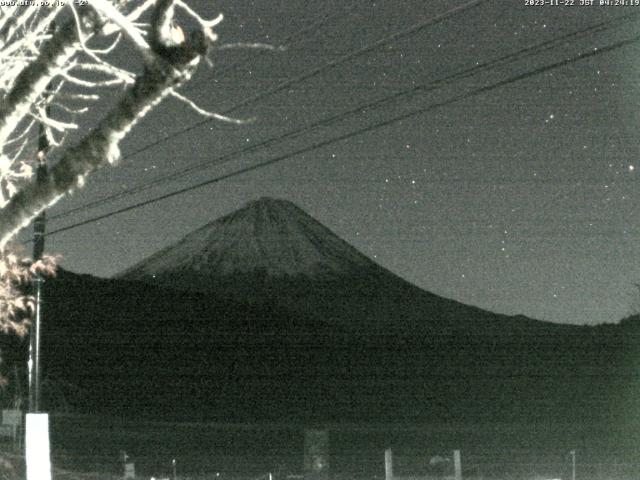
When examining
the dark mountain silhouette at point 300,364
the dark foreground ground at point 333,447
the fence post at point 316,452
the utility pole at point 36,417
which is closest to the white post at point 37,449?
the utility pole at point 36,417

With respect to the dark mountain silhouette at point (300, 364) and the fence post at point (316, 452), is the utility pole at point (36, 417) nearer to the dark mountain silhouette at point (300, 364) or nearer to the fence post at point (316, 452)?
the fence post at point (316, 452)

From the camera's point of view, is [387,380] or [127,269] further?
[127,269]

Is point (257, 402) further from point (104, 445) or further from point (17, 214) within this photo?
point (17, 214)

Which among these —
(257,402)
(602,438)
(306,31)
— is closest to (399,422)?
(257,402)

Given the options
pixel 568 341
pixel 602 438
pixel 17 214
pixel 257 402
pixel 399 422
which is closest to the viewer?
pixel 17 214

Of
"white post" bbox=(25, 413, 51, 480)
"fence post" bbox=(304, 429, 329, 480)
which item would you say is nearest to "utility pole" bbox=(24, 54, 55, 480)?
"white post" bbox=(25, 413, 51, 480)

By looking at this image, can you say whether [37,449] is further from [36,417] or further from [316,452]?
[316,452]
